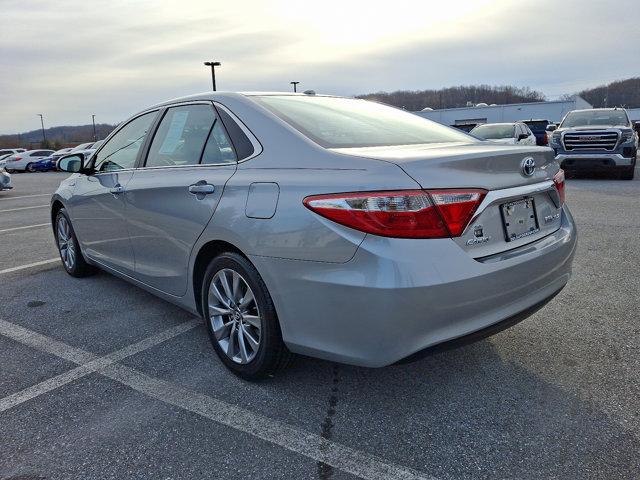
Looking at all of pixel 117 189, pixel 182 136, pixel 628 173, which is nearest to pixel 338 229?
pixel 182 136

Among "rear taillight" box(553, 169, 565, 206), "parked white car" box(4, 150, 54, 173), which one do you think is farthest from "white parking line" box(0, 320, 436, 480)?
"parked white car" box(4, 150, 54, 173)

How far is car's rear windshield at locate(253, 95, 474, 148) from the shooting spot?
2811mm

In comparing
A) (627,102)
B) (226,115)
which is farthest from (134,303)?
(627,102)

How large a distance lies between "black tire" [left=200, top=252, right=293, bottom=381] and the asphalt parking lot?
11 cm

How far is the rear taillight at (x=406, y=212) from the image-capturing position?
2164 mm

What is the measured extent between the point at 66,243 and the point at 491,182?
4408 mm

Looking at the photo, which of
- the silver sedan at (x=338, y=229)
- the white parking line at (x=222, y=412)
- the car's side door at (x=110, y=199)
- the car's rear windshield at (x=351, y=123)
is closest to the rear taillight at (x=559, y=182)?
the silver sedan at (x=338, y=229)

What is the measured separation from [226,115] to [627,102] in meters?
113

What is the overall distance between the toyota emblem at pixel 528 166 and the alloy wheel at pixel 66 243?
421 centimetres

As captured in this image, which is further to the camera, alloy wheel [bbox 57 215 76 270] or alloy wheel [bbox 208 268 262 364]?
alloy wheel [bbox 57 215 76 270]

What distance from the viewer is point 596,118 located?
44.4 feet

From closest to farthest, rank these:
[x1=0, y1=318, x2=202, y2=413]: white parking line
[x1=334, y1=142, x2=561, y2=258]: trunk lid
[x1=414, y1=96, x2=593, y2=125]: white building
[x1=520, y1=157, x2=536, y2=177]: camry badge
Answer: [x1=334, y1=142, x2=561, y2=258]: trunk lid, [x1=520, y1=157, x2=536, y2=177]: camry badge, [x1=0, y1=318, x2=202, y2=413]: white parking line, [x1=414, y1=96, x2=593, y2=125]: white building

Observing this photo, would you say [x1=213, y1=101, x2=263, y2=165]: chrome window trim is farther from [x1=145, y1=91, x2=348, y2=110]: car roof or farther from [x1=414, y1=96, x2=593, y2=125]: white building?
[x1=414, y1=96, x2=593, y2=125]: white building

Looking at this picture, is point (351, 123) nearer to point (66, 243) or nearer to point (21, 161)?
point (66, 243)
